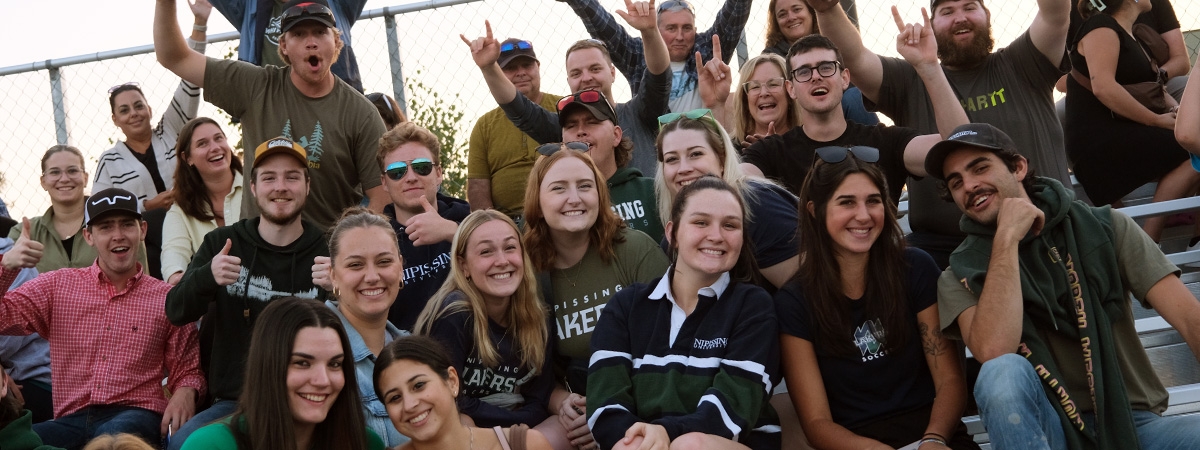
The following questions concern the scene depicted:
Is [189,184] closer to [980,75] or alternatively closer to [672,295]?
[672,295]

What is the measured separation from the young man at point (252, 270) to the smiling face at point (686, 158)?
144 centimetres

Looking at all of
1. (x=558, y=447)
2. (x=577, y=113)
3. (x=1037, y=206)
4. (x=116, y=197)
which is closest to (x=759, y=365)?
(x=558, y=447)

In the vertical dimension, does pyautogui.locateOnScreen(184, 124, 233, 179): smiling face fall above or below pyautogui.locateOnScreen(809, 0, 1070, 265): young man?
above

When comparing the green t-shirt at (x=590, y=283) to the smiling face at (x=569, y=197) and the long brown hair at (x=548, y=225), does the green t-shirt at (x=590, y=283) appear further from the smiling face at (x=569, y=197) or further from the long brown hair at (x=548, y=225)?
the smiling face at (x=569, y=197)

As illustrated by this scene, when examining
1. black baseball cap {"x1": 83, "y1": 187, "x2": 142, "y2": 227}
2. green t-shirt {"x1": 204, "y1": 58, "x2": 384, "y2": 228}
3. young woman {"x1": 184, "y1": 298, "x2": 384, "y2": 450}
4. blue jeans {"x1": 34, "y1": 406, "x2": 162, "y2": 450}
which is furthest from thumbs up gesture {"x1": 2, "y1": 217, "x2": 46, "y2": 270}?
young woman {"x1": 184, "y1": 298, "x2": 384, "y2": 450}

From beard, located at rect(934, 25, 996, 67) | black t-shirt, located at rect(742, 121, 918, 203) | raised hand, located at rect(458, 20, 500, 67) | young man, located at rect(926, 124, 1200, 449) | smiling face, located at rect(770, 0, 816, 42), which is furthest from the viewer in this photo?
smiling face, located at rect(770, 0, 816, 42)

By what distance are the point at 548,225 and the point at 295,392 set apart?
1.34 m

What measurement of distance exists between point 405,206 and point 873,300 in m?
2.10

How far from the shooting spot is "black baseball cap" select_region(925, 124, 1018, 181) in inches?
148

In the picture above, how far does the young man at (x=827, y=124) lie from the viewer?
15.2 feet

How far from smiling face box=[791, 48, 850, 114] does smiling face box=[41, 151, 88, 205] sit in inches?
144

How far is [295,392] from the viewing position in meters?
3.34

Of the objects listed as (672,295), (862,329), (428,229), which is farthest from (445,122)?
(862,329)

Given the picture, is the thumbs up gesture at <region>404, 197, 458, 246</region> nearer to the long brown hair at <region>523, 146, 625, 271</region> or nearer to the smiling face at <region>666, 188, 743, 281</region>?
the long brown hair at <region>523, 146, 625, 271</region>
